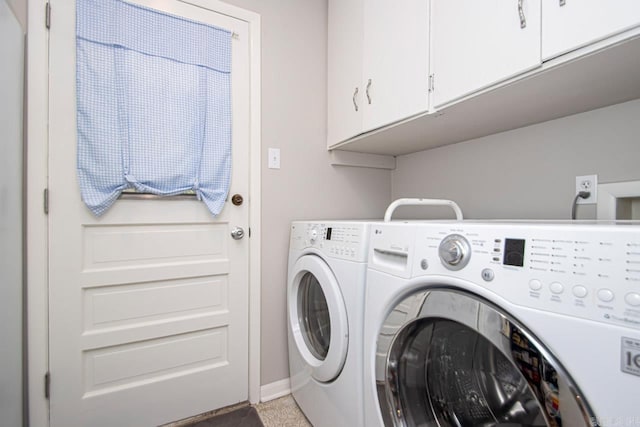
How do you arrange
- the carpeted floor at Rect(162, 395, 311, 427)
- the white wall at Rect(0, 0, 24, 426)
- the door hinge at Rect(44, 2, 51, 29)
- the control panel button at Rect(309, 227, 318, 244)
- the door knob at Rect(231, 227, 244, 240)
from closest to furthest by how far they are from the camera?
the white wall at Rect(0, 0, 24, 426) < the door hinge at Rect(44, 2, 51, 29) < the control panel button at Rect(309, 227, 318, 244) < the carpeted floor at Rect(162, 395, 311, 427) < the door knob at Rect(231, 227, 244, 240)

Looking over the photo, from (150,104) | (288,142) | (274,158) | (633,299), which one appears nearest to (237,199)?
(274,158)

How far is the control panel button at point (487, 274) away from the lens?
1.94 ft

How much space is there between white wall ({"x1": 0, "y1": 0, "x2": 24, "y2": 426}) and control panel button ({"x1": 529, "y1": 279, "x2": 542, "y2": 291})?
1.41 m

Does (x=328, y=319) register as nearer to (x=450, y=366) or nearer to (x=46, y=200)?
(x=450, y=366)

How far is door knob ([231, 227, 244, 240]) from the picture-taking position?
1.48m

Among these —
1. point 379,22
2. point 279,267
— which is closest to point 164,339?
point 279,267

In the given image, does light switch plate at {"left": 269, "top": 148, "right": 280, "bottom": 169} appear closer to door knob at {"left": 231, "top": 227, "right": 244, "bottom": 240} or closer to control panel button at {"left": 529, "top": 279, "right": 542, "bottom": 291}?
door knob at {"left": 231, "top": 227, "right": 244, "bottom": 240}

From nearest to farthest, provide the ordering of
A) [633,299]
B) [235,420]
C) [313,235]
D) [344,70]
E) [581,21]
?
[633,299] < [581,21] < [313,235] < [235,420] < [344,70]

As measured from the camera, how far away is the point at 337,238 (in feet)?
3.66

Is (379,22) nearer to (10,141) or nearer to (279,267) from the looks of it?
(279,267)

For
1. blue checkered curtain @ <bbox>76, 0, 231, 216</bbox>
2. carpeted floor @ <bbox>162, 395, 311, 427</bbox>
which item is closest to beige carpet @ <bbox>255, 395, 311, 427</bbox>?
carpeted floor @ <bbox>162, 395, 311, 427</bbox>

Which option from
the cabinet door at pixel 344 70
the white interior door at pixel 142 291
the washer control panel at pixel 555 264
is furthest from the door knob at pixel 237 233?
the washer control panel at pixel 555 264

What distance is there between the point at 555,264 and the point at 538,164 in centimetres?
88

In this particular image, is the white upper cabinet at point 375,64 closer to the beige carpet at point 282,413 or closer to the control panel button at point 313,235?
the control panel button at point 313,235
